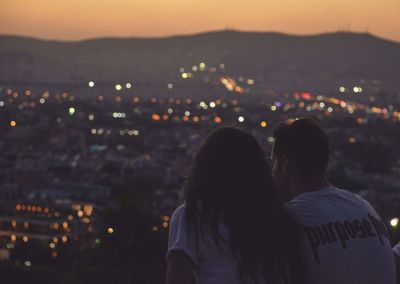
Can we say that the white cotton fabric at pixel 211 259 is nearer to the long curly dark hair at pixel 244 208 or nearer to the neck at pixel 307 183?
the long curly dark hair at pixel 244 208

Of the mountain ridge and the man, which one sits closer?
the man

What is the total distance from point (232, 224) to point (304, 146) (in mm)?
233

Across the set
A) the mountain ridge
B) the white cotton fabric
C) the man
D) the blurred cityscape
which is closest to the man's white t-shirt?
the man

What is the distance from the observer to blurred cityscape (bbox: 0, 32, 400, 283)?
Result: 10562 mm

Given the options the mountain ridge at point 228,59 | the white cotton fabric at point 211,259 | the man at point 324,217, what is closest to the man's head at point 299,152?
the man at point 324,217

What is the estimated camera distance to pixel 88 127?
7050 cm

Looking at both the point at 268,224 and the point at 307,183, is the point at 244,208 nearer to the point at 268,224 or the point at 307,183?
the point at 268,224

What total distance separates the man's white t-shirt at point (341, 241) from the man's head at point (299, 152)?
48 millimetres

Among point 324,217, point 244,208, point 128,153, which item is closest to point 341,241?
point 324,217

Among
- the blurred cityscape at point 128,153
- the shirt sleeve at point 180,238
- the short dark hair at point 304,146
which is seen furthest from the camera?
the blurred cityscape at point 128,153

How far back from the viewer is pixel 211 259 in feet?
6.25

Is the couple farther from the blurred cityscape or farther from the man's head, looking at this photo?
the blurred cityscape

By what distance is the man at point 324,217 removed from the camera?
1.95 metres

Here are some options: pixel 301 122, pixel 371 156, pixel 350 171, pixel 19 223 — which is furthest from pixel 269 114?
pixel 301 122
